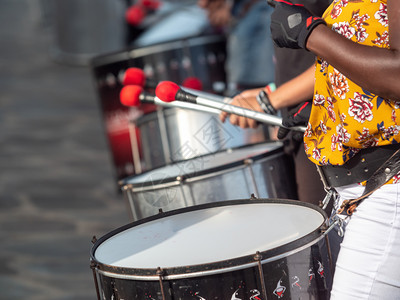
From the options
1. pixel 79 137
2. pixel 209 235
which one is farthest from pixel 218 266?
pixel 79 137

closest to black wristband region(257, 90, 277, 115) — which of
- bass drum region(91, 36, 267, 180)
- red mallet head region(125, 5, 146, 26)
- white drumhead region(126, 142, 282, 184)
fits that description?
white drumhead region(126, 142, 282, 184)

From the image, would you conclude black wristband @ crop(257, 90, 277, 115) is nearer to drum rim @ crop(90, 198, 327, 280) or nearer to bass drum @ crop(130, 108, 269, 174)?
bass drum @ crop(130, 108, 269, 174)

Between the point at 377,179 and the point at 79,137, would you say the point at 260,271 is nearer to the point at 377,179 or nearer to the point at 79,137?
the point at 377,179

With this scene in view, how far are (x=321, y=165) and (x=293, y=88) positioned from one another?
0.49 meters

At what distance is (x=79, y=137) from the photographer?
736cm

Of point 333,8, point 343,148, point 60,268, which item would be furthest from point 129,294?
point 60,268

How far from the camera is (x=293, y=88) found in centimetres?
216

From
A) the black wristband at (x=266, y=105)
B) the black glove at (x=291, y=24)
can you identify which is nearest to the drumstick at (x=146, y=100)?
the black wristband at (x=266, y=105)

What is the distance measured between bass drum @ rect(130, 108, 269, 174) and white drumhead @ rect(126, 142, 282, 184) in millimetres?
85

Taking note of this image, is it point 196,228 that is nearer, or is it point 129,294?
point 129,294

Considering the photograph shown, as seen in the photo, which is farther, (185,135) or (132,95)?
(185,135)

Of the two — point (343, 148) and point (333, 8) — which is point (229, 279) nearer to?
point (343, 148)

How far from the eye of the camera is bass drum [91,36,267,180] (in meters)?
4.79

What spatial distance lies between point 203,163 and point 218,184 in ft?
0.93
